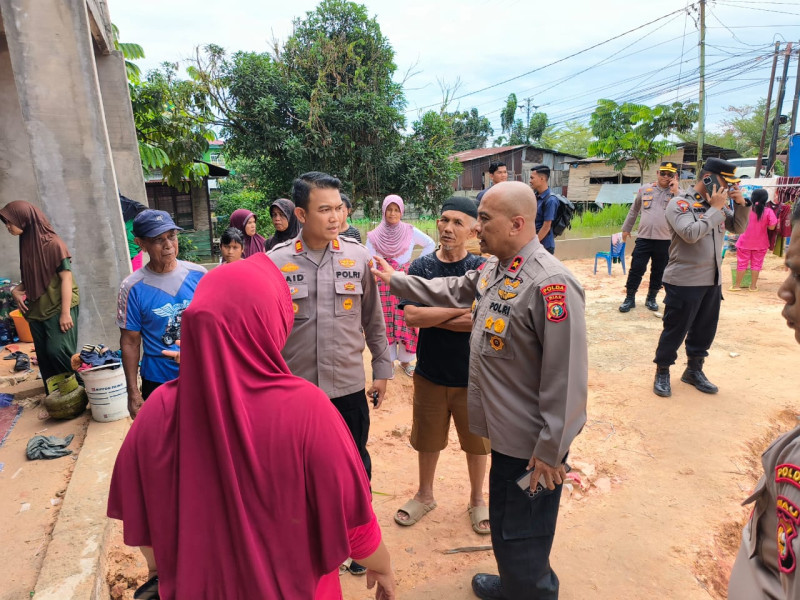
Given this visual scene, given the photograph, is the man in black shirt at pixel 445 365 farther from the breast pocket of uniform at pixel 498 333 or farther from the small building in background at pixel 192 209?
the small building in background at pixel 192 209

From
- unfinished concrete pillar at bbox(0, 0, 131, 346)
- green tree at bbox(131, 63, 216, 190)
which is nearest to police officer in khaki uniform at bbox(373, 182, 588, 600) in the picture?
unfinished concrete pillar at bbox(0, 0, 131, 346)

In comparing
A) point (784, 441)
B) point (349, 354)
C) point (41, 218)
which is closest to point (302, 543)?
point (784, 441)

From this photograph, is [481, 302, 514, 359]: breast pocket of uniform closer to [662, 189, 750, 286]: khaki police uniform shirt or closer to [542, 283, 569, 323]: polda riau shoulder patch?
[542, 283, 569, 323]: polda riau shoulder patch

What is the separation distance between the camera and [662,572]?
254 cm

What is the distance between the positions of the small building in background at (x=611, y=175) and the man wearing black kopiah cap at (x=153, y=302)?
21.4 m

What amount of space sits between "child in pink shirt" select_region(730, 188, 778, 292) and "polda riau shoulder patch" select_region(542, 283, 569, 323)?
8465 mm

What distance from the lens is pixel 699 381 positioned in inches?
185

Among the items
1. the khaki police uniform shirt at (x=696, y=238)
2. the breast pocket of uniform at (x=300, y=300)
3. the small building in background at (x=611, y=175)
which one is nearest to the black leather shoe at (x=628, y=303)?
the khaki police uniform shirt at (x=696, y=238)

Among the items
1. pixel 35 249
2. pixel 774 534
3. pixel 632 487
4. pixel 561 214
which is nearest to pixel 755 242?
pixel 561 214

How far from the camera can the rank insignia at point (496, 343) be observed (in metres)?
1.94

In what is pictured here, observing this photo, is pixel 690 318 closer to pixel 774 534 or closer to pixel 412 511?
pixel 412 511

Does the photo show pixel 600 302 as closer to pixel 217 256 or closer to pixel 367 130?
pixel 367 130

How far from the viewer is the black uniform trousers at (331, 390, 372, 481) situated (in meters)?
2.57

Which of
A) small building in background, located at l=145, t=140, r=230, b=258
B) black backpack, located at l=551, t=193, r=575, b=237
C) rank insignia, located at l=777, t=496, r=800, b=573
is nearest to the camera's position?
rank insignia, located at l=777, t=496, r=800, b=573
